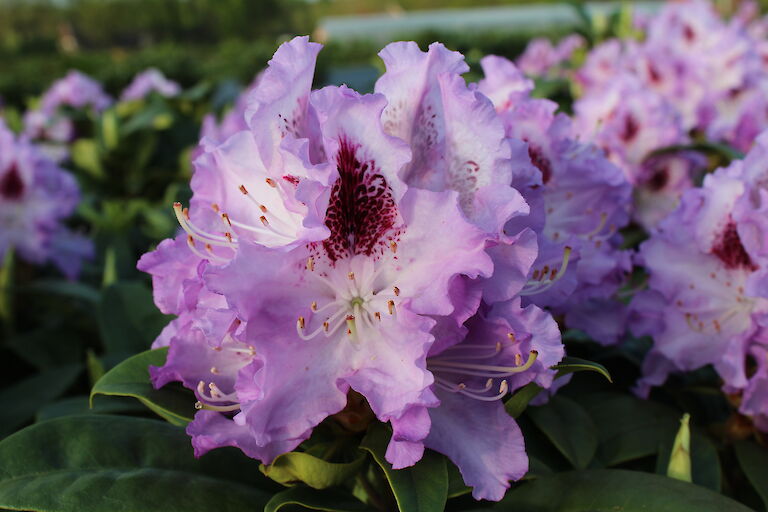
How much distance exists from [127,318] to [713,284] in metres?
1.02

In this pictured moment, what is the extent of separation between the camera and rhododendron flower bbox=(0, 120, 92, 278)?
2.17 m

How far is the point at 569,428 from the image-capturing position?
1.14 metres

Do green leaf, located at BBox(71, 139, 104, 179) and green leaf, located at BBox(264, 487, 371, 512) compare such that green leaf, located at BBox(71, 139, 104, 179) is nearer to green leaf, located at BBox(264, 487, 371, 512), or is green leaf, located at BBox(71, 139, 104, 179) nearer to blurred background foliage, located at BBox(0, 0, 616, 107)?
green leaf, located at BBox(264, 487, 371, 512)

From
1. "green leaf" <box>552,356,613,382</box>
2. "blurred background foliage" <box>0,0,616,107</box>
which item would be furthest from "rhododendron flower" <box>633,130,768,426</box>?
"blurred background foliage" <box>0,0,616,107</box>

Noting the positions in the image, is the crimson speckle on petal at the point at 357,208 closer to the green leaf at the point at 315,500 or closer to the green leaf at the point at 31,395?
the green leaf at the point at 315,500

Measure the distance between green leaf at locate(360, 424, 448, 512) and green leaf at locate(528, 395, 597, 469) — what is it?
272 mm

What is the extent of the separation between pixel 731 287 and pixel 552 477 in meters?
0.42

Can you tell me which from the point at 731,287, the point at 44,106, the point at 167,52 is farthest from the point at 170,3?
the point at 731,287

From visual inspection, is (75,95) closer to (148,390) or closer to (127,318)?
(127,318)

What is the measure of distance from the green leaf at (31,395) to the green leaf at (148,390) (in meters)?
0.57

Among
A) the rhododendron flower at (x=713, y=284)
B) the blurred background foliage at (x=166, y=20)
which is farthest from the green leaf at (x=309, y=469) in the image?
the blurred background foliage at (x=166, y=20)

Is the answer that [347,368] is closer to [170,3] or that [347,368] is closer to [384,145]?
[384,145]

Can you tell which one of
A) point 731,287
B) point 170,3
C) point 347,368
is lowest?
point 170,3

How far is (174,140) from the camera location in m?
3.16
